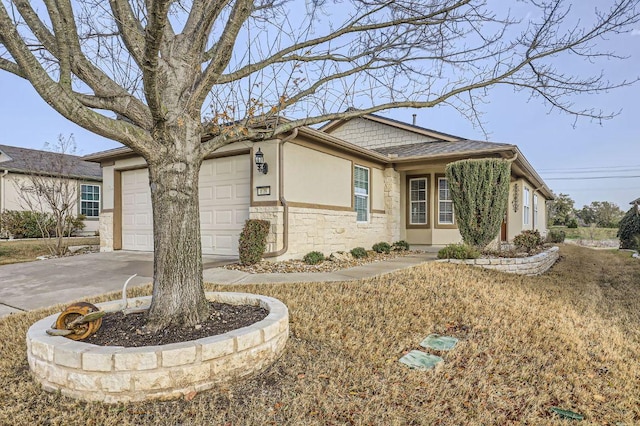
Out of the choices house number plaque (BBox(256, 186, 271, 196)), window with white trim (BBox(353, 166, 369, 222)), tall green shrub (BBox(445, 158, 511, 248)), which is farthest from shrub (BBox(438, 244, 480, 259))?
house number plaque (BBox(256, 186, 271, 196))

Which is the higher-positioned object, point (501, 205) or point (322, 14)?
point (322, 14)

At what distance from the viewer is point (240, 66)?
155 inches

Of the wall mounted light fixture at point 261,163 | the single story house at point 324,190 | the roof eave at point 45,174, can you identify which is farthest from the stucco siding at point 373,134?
the roof eave at point 45,174

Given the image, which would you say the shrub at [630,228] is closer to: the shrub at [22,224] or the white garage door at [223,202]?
the white garage door at [223,202]

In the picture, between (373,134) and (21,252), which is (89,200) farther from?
(373,134)

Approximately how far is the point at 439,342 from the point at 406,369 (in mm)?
766

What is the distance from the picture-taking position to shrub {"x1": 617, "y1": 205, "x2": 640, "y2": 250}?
618 inches

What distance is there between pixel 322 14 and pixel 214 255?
6.02 m

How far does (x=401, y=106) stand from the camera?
4059 millimetres

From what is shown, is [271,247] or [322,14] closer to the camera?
[322,14]

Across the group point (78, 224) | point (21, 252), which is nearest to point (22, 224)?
point (78, 224)

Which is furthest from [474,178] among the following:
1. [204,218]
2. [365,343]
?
[204,218]

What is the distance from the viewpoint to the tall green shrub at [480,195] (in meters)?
8.01

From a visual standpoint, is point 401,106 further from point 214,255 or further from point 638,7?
point 214,255
